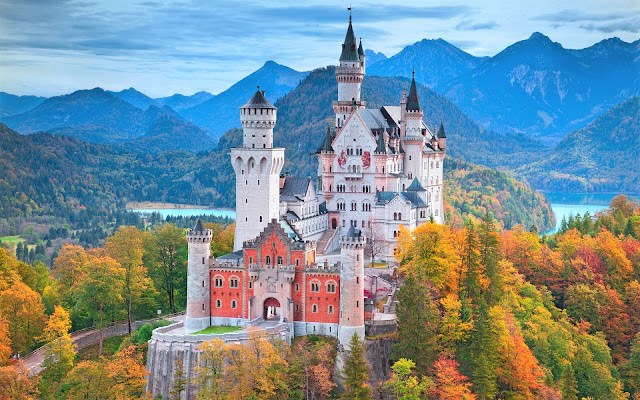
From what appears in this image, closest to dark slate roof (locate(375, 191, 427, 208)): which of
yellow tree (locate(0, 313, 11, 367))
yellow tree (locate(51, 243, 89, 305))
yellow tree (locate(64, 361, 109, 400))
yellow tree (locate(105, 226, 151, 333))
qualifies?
yellow tree (locate(105, 226, 151, 333))

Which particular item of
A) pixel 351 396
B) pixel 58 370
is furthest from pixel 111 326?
pixel 351 396

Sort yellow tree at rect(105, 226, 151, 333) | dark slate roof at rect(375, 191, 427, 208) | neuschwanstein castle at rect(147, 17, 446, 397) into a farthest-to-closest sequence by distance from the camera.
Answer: dark slate roof at rect(375, 191, 427, 208) < yellow tree at rect(105, 226, 151, 333) < neuschwanstein castle at rect(147, 17, 446, 397)

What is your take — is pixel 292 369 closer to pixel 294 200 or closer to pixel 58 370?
pixel 58 370

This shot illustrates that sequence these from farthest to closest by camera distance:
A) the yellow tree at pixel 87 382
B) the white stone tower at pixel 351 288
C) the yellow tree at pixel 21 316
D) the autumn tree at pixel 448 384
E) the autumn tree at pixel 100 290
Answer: the autumn tree at pixel 100 290
the yellow tree at pixel 21 316
the white stone tower at pixel 351 288
the autumn tree at pixel 448 384
the yellow tree at pixel 87 382

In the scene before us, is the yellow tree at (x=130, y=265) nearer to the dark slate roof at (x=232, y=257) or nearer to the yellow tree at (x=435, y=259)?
the dark slate roof at (x=232, y=257)

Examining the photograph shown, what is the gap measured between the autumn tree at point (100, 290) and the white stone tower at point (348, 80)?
3407 centimetres

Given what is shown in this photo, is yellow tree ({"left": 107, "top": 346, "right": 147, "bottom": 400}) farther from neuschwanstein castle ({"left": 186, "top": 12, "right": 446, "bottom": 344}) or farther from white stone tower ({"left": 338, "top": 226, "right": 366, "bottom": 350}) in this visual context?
white stone tower ({"left": 338, "top": 226, "right": 366, "bottom": 350})

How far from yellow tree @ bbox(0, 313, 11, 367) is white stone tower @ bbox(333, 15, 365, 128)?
44.9 m

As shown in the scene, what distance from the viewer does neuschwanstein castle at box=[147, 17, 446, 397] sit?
64.1m

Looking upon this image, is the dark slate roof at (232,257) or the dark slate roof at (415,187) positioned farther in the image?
the dark slate roof at (415,187)

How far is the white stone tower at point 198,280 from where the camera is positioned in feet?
221

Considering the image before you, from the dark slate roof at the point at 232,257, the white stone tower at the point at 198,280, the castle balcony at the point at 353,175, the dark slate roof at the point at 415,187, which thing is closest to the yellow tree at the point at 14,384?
the white stone tower at the point at 198,280

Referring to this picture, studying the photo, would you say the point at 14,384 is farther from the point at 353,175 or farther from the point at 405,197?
the point at 405,197

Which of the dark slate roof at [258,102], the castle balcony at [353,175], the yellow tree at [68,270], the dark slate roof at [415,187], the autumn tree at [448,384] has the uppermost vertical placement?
the dark slate roof at [258,102]
